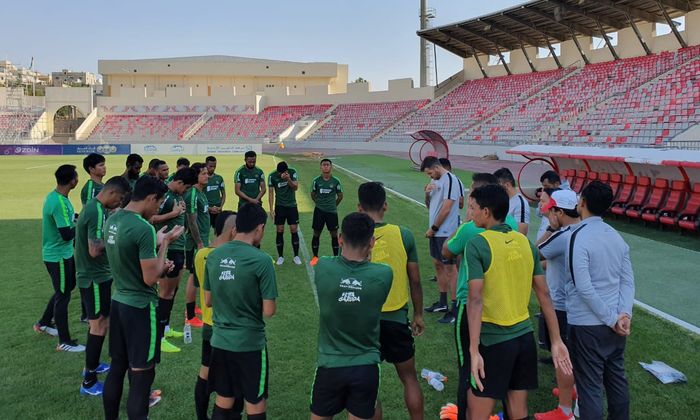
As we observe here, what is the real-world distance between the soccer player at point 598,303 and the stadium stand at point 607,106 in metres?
27.7

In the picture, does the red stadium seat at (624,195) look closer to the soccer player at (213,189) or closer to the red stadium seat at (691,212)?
the red stadium seat at (691,212)

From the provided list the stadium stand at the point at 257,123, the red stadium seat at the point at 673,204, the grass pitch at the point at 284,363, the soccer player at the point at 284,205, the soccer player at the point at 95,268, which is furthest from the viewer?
the stadium stand at the point at 257,123

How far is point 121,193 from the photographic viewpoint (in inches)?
195

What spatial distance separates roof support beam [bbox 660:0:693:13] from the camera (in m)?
36.6

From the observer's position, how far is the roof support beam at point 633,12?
126 feet

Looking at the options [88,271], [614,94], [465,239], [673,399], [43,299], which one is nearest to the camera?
[465,239]

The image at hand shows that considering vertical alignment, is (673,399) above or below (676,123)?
below

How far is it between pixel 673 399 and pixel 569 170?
1409cm

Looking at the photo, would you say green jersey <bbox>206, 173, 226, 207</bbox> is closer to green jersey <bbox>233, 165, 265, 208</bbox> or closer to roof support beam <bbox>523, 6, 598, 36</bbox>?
green jersey <bbox>233, 165, 265, 208</bbox>

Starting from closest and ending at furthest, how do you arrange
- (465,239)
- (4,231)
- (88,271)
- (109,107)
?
(465,239) → (88,271) → (4,231) → (109,107)

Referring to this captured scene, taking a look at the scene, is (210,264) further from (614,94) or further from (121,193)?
(614,94)

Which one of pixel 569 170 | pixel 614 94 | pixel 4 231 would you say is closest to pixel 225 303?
pixel 4 231

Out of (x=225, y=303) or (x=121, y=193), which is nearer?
(x=225, y=303)

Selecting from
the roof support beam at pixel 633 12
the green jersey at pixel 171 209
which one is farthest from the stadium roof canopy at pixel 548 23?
the green jersey at pixel 171 209
